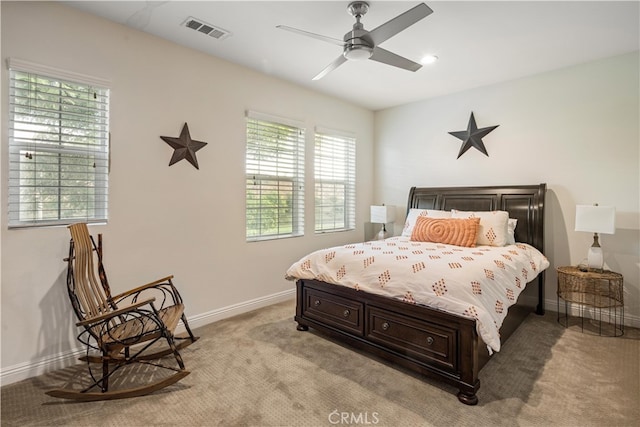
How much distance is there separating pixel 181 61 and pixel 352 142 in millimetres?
2630

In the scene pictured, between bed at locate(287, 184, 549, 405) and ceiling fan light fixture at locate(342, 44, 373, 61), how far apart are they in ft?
5.18

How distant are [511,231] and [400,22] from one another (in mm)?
2630

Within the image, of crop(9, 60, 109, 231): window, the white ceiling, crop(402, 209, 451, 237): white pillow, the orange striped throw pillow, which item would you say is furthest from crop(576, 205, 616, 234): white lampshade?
crop(9, 60, 109, 231): window

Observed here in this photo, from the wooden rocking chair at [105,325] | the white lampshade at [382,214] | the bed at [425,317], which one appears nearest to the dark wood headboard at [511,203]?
the bed at [425,317]

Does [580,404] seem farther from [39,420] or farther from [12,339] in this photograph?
[12,339]

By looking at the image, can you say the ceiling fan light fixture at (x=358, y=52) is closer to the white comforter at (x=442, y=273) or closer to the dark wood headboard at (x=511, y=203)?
the white comforter at (x=442, y=273)

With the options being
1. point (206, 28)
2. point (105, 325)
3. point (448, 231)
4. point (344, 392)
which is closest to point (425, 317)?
point (344, 392)

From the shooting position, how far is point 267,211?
380 cm

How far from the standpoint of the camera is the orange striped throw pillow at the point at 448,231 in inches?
130

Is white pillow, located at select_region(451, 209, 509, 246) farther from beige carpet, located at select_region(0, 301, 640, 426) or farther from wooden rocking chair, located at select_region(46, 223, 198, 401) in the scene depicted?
wooden rocking chair, located at select_region(46, 223, 198, 401)

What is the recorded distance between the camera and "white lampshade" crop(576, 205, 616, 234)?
294cm

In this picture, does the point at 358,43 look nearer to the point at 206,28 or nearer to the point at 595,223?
the point at 206,28

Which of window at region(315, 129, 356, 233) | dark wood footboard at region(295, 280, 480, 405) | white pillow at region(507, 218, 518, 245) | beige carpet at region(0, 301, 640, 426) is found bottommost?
beige carpet at region(0, 301, 640, 426)

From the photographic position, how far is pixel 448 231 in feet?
11.2
